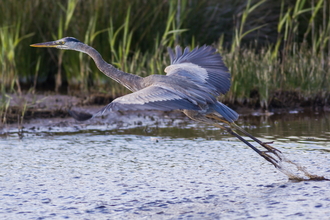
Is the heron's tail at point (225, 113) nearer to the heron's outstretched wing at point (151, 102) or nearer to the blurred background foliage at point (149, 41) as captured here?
the heron's outstretched wing at point (151, 102)

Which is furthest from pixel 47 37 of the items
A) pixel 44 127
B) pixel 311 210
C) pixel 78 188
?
pixel 311 210

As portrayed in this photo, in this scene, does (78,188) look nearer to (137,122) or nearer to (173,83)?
(173,83)

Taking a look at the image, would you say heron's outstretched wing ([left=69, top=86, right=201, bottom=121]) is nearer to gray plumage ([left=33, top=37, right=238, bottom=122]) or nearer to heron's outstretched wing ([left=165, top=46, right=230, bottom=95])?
gray plumage ([left=33, top=37, right=238, bottom=122])

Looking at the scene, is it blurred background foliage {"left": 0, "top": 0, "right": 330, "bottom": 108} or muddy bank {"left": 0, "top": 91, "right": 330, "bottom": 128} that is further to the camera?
blurred background foliage {"left": 0, "top": 0, "right": 330, "bottom": 108}

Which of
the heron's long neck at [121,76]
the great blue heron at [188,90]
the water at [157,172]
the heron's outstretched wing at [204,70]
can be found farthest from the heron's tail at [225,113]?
the heron's long neck at [121,76]

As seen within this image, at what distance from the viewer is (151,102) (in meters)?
3.95

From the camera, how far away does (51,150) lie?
5.56 metres

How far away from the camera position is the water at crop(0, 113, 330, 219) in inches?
141

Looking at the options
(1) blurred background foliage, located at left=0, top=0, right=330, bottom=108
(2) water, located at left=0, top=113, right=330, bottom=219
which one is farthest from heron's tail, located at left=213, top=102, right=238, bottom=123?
(1) blurred background foliage, located at left=0, top=0, right=330, bottom=108

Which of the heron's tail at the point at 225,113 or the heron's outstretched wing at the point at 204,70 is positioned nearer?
the heron's tail at the point at 225,113

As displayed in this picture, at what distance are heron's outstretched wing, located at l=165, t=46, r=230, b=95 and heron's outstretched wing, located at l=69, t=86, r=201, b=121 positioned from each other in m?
0.64

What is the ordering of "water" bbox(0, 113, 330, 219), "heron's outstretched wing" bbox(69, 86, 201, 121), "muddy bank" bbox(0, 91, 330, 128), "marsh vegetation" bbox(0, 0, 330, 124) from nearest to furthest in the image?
1. "water" bbox(0, 113, 330, 219)
2. "heron's outstretched wing" bbox(69, 86, 201, 121)
3. "muddy bank" bbox(0, 91, 330, 128)
4. "marsh vegetation" bbox(0, 0, 330, 124)

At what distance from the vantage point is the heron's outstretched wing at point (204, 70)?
16.2ft

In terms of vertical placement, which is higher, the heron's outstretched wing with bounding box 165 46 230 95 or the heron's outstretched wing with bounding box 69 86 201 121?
the heron's outstretched wing with bounding box 165 46 230 95
